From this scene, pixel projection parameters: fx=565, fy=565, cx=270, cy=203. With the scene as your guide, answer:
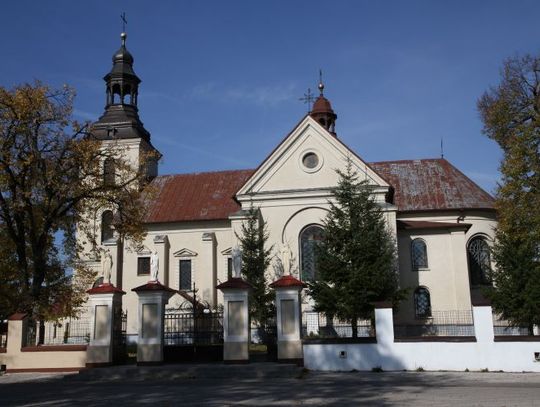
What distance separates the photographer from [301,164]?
3103 cm

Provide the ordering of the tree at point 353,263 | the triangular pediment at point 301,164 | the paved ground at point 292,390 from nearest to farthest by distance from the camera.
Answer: the paved ground at point 292,390
the tree at point 353,263
the triangular pediment at point 301,164

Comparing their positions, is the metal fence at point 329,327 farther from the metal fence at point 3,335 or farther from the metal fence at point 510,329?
the metal fence at point 3,335

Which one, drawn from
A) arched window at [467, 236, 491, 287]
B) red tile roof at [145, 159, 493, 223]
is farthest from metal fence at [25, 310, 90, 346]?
arched window at [467, 236, 491, 287]

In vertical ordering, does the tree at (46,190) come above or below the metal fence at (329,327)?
above

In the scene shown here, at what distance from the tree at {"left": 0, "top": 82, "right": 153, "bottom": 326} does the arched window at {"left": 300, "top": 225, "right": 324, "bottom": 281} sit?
10.9m

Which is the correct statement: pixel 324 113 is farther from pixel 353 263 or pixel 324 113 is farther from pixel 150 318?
pixel 150 318

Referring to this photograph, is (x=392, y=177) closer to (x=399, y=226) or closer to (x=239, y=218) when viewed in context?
(x=399, y=226)

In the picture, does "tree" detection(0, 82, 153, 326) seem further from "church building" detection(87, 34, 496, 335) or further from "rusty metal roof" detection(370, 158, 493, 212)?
"rusty metal roof" detection(370, 158, 493, 212)

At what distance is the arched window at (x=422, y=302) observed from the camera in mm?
30688

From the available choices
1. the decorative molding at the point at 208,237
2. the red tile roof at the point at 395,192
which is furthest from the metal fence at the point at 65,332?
the decorative molding at the point at 208,237

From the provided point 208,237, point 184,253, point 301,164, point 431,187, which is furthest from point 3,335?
point 431,187

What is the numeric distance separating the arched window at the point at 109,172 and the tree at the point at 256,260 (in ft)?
29.5

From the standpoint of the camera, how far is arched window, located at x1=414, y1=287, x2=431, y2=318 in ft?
101

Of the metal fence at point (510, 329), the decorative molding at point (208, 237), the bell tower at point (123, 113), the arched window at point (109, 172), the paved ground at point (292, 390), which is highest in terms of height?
the bell tower at point (123, 113)
